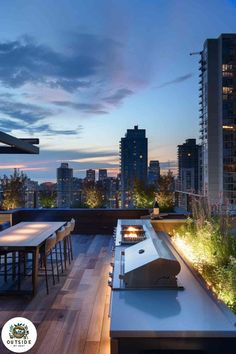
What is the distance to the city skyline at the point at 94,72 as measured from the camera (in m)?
7.26

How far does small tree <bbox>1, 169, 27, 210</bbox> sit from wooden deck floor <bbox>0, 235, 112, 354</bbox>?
4216 millimetres

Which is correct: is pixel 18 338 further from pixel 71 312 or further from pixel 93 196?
pixel 93 196

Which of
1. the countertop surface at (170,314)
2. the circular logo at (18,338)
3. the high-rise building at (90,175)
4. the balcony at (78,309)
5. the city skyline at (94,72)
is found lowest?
the balcony at (78,309)

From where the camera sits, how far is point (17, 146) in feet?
12.9

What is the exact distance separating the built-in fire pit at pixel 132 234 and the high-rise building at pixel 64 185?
593cm

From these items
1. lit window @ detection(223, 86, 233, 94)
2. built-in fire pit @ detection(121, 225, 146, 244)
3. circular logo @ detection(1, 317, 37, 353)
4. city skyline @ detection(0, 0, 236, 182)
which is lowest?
circular logo @ detection(1, 317, 37, 353)

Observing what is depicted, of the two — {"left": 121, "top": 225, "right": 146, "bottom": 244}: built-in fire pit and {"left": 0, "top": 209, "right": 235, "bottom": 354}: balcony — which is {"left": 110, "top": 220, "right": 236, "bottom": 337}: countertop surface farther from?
{"left": 121, "top": 225, "right": 146, "bottom": 244}: built-in fire pit

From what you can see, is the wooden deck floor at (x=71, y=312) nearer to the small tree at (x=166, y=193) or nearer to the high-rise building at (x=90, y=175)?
the small tree at (x=166, y=193)

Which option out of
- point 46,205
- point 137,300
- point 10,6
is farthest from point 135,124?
Answer: point 137,300

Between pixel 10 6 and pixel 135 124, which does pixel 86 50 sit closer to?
pixel 10 6

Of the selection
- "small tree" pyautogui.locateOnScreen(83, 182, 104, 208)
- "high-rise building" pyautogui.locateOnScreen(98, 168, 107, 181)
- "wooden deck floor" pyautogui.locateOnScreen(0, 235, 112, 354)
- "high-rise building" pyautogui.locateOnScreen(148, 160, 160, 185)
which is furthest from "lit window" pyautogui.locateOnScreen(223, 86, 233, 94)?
"wooden deck floor" pyautogui.locateOnScreen(0, 235, 112, 354)

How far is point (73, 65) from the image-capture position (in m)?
9.49

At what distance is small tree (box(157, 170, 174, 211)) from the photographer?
30.2 ft

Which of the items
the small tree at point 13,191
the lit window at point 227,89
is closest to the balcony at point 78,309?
the small tree at point 13,191
